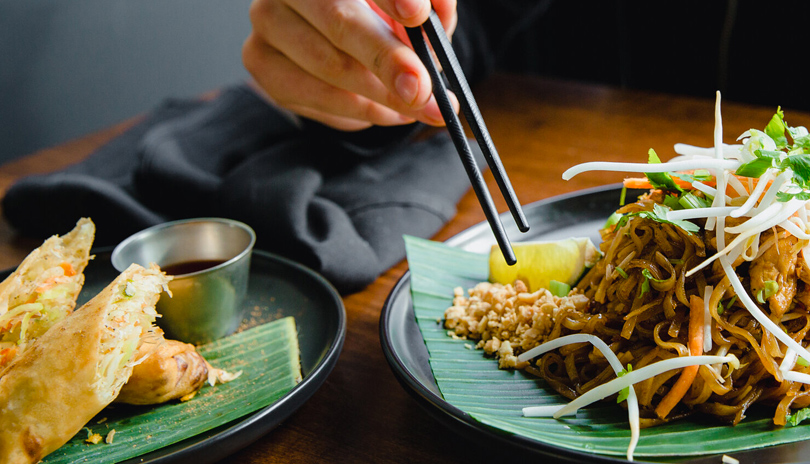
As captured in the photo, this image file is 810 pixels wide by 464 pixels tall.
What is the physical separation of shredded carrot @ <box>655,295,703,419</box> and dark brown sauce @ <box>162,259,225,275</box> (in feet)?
4.33

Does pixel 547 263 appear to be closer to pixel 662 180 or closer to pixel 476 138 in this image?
pixel 662 180

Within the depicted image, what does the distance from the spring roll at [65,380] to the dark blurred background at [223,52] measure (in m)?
3.94

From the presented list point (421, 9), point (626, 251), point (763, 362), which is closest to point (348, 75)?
point (421, 9)

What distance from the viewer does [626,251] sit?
1.49 m

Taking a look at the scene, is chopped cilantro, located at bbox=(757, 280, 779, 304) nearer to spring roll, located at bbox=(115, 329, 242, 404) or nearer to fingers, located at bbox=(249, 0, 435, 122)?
fingers, located at bbox=(249, 0, 435, 122)

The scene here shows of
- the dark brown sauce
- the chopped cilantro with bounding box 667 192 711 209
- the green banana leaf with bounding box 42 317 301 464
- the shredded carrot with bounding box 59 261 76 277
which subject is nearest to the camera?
the green banana leaf with bounding box 42 317 301 464

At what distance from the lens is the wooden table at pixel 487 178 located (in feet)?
4.36

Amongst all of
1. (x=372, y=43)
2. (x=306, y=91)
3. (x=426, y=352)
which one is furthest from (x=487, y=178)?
(x=426, y=352)

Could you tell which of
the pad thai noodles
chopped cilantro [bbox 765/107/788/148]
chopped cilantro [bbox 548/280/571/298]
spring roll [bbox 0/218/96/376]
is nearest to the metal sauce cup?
spring roll [bbox 0/218/96/376]

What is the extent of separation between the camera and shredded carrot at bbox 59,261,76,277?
5.37ft

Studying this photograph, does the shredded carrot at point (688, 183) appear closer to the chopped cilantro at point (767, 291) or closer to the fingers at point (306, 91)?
the chopped cilantro at point (767, 291)

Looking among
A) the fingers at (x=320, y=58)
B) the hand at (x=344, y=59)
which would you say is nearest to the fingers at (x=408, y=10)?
the hand at (x=344, y=59)

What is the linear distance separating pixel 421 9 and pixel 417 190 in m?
1.09

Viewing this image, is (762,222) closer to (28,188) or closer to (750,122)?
(750,122)
